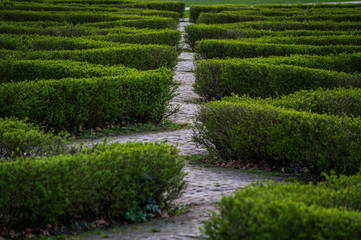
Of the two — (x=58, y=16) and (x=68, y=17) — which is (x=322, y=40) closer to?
(x=68, y=17)

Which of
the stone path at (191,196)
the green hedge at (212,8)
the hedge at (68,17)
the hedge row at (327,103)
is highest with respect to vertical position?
the green hedge at (212,8)

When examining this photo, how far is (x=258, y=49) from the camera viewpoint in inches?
557

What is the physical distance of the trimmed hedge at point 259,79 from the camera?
1070 cm

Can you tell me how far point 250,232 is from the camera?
3820mm

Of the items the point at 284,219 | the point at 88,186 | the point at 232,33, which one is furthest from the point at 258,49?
the point at 284,219

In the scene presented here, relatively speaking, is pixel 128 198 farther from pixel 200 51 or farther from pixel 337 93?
pixel 200 51

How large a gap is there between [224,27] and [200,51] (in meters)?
4.12

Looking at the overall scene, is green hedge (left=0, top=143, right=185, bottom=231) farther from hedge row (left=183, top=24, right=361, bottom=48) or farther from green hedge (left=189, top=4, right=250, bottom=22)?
green hedge (left=189, top=4, right=250, bottom=22)

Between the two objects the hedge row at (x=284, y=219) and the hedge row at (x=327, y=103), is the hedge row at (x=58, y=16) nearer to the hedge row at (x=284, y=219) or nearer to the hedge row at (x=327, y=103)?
the hedge row at (x=327, y=103)

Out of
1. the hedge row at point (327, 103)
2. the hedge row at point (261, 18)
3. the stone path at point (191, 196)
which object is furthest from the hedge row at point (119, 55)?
the hedge row at point (261, 18)

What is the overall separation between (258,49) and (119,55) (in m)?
4.49

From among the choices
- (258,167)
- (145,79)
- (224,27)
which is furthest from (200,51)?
(258,167)

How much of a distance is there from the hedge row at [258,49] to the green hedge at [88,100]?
4.57 m

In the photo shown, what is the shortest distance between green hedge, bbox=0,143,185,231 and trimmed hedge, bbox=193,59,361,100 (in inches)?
227
